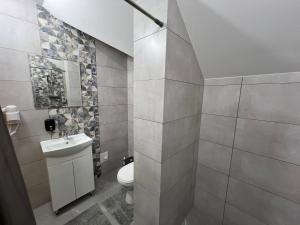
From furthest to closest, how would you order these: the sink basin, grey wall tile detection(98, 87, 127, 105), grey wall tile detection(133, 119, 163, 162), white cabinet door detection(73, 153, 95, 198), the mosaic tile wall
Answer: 1. grey wall tile detection(98, 87, 127, 105)
2. white cabinet door detection(73, 153, 95, 198)
3. the mosaic tile wall
4. the sink basin
5. grey wall tile detection(133, 119, 163, 162)

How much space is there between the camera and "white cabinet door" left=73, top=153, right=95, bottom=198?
5.61 feet

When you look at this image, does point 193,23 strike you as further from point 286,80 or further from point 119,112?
point 119,112

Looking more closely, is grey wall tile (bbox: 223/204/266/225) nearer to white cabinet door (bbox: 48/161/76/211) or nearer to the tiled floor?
the tiled floor

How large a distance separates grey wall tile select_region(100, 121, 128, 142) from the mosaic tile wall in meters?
0.09

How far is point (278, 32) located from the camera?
78 cm

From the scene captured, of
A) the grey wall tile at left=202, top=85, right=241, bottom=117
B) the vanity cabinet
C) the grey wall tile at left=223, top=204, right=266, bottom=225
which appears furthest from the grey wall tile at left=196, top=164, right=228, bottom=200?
the vanity cabinet

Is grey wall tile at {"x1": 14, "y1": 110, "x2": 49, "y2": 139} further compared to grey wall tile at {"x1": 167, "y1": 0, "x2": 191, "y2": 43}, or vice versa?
grey wall tile at {"x1": 14, "y1": 110, "x2": 49, "y2": 139}

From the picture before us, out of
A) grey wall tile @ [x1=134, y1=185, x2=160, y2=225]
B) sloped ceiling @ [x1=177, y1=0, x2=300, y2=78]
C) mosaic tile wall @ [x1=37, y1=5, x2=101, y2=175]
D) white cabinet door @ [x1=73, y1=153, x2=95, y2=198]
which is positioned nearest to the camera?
sloped ceiling @ [x1=177, y1=0, x2=300, y2=78]

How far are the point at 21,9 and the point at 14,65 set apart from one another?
58 cm

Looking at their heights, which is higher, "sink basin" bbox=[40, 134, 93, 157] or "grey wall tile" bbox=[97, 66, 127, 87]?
"grey wall tile" bbox=[97, 66, 127, 87]

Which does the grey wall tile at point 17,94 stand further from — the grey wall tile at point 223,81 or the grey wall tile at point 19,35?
the grey wall tile at point 223,81

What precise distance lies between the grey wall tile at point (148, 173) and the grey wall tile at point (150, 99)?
353 mm

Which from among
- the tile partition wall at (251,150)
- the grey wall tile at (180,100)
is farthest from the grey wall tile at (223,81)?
the grey wall tile at (180,100)

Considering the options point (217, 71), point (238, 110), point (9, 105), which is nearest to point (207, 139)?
point (238, 110)
